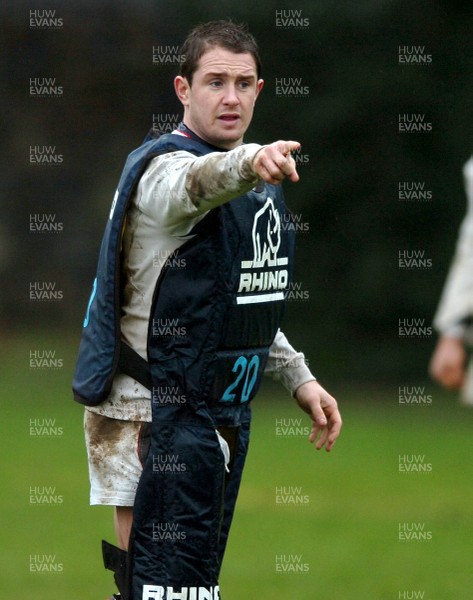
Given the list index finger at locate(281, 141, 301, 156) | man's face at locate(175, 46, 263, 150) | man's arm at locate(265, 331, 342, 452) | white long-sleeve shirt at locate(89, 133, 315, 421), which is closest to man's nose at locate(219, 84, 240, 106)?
man's face at locate(175, 46, 263, 150)

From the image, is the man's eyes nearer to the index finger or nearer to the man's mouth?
the man's mouth

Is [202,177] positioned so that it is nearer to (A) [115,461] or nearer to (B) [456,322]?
(A) [115,461]

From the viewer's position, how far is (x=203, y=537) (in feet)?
13.6

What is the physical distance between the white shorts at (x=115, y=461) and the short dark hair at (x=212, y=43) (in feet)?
3.75

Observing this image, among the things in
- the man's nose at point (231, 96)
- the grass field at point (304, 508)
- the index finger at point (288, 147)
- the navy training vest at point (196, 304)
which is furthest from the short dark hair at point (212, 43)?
the grass field at point (304, 508)

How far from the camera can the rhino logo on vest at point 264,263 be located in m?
4.22

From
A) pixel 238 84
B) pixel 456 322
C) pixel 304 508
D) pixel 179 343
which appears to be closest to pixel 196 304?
pixel 179 343

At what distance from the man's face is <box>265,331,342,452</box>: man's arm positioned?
79cm

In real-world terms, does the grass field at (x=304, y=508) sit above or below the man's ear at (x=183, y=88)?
below

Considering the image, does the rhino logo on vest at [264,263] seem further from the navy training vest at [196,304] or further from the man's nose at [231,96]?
the man's nose at [231,96]

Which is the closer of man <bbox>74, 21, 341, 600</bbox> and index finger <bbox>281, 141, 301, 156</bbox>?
index finger <bbox>281, 141, 301, 156</bbox>

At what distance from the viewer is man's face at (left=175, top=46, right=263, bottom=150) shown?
4281mm

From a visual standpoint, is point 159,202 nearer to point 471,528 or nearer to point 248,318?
point 248,318

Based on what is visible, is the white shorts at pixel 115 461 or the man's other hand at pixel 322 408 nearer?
the white shorts at pixel 115 461
